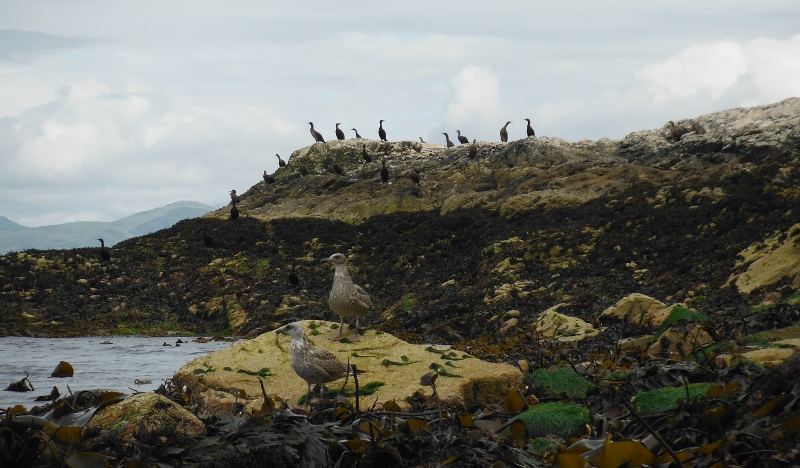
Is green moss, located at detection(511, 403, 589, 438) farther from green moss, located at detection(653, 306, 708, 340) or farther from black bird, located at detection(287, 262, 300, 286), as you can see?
black bird, located at detection(287, 262, 300, 286)

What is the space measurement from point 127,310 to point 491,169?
14.9 meters

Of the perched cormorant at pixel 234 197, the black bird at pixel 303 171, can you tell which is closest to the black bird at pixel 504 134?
the black bird at pixel 303 171

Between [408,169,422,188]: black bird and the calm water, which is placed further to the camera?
[408,169,422,188]: black bird

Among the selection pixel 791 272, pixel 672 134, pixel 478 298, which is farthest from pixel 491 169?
pixel 791 272

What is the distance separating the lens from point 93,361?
14273 millimetres

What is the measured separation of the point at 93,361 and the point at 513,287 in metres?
9.23

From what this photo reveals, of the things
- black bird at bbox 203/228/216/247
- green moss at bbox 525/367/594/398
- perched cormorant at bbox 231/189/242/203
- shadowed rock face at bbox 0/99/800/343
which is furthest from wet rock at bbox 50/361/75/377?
perched cormorant at bbox 231/189/242/203

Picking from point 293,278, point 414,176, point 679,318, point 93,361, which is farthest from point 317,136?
point 679,318

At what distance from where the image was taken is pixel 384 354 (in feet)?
26.7

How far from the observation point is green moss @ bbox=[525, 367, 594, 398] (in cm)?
626

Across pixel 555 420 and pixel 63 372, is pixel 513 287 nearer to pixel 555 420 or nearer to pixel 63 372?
pixel 63 372

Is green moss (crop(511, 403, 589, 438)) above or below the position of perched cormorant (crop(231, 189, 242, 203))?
below

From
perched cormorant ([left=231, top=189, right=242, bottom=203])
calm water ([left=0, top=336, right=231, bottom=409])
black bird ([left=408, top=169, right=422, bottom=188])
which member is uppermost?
perched cormorant ([left=231, top=189, right=242, bottom=203])

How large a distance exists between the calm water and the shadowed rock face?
2480 mm
